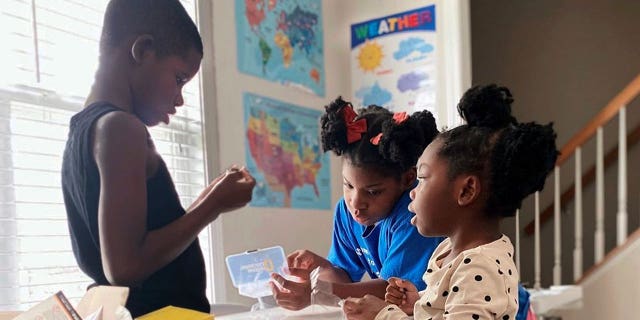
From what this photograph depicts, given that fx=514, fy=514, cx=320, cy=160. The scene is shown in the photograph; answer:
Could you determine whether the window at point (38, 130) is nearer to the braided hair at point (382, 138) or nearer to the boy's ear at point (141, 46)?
the boy's ear at point (141, 46)

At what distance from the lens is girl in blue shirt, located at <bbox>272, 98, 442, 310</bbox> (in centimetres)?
91

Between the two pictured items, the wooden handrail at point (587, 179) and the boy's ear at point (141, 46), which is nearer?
the boy's ear at point (141, 46)

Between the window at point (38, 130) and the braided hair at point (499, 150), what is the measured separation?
2.82 feet

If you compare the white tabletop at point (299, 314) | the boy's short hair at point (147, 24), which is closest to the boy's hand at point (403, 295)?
the white tabletop at point (299, 314)

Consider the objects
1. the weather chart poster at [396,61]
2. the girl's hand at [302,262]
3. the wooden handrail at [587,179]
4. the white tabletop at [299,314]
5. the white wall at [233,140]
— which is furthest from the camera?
the wooden handrail at [587,179]

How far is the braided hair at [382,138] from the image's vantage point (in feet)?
2.97

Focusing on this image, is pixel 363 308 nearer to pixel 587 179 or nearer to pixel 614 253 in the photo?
pixel 614 253

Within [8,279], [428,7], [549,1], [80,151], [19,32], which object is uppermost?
[549,1]

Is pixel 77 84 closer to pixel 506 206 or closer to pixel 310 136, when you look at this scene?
pixel 310 136

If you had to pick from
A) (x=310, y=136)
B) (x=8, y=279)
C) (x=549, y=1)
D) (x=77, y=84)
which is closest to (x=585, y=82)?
(x=549, y=1)

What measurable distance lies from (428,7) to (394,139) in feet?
3.77

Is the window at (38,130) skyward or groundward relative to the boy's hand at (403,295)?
skyward

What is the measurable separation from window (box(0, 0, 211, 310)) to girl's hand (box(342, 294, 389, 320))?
26.8 inches

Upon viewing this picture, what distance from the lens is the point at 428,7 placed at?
1.89 m
